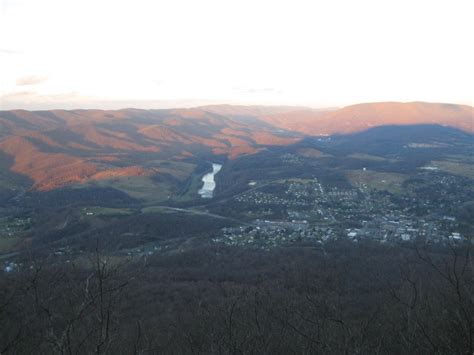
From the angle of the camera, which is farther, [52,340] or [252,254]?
[252,254]

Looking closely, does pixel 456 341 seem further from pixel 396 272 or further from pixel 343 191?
pixel 343 191

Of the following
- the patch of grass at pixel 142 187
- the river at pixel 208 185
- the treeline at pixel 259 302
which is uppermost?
the treeline at pixel 259 302

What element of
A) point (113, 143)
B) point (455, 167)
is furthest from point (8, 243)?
point (113, 143)

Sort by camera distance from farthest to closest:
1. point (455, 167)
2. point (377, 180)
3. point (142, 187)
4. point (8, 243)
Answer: point (455, 167) < point (142, 187) < point (377, 180) < point (8, 243)

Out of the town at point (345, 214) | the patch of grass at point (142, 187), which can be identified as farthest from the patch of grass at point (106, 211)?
the town at point (345, 214)

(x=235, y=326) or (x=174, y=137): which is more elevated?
(x=235, y=326)

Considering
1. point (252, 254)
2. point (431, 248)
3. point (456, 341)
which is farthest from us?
point (252, 254)

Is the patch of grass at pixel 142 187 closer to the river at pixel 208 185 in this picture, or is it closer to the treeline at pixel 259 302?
the river at pixel 208 185

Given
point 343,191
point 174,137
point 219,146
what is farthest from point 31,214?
point 174,137

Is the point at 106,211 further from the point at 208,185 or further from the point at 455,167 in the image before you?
the point at 455,167
